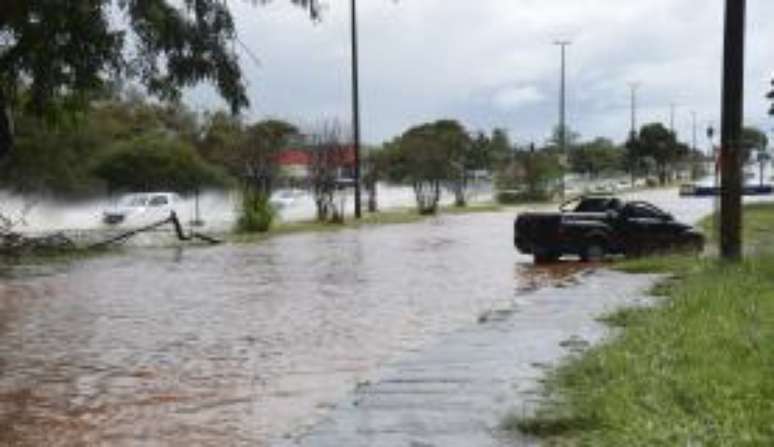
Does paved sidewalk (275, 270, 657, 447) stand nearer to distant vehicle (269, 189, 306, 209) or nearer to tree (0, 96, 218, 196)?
tree (0, 96, 218, 196)

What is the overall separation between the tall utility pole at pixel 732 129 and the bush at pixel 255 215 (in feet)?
81.5

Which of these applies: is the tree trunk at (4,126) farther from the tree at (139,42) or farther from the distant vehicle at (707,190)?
the distant vehicle at (707,190)

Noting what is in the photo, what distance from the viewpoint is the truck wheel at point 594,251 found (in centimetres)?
3056

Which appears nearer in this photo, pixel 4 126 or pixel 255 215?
pixel 4 126

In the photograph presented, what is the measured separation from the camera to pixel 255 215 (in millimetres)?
47125

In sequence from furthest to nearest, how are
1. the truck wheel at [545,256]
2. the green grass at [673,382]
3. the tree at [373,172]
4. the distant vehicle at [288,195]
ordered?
the distant vehicle at [288,195] < the tree at [373,172] < the truck wheel at [545,256] < the green grass at [673,382]

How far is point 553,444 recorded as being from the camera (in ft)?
30.3

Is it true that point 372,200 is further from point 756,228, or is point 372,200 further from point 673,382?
point 673,382

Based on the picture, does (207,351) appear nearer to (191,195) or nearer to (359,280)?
(359,280)

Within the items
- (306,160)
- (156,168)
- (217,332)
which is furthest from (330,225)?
(217,332)

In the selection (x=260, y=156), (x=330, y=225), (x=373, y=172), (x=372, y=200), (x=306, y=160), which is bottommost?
(x=330, y=225)

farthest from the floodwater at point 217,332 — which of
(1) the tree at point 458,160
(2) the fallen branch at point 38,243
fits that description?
(1) the tree at point 458,160

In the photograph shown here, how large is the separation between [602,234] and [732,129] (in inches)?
285

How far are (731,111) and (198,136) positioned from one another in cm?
7571
